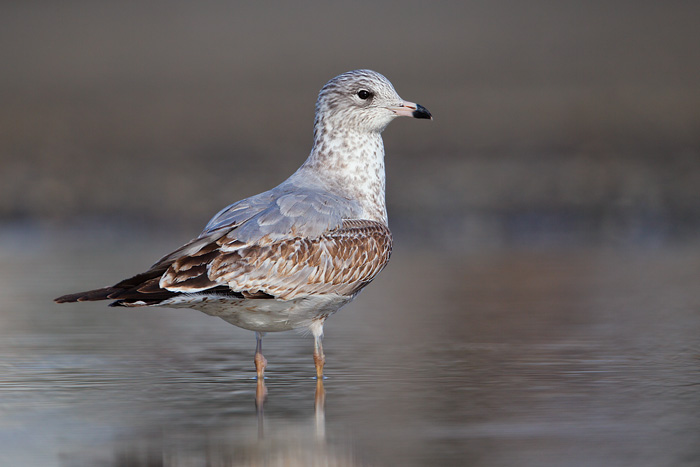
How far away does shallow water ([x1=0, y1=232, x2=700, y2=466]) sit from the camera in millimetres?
5449

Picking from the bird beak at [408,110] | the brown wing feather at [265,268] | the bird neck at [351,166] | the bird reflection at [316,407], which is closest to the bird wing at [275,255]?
the brown wing feather at [265,268]

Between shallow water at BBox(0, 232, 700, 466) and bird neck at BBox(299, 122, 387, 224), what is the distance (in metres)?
1.00

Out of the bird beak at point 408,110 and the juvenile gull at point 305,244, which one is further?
the bird beak at point 408,110

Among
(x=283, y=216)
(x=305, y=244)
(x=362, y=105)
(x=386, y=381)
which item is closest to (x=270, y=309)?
(x=305, y=244)

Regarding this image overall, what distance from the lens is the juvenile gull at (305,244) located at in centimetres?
676

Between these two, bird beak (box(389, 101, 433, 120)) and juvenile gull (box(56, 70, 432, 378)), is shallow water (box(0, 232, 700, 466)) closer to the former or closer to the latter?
juvenile gull (box(56, 70, 432, 378))

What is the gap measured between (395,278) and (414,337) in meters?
3.89

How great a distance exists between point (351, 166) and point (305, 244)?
3.26ft

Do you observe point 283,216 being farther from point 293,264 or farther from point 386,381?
point 386,381

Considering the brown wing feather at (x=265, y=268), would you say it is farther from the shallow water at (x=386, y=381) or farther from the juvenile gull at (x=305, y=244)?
the shallow water at (x=386, y=381)

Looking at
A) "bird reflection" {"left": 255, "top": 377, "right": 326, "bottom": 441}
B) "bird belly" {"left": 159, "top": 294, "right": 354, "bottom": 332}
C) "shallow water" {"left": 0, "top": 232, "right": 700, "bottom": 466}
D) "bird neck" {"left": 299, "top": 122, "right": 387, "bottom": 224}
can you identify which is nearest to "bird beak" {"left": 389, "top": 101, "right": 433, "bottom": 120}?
"bird neck" {"left": 299, "top": 122, "right": 387, "bottom": 224}

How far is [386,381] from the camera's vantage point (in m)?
6.96

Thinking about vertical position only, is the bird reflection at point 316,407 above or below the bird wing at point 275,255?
below

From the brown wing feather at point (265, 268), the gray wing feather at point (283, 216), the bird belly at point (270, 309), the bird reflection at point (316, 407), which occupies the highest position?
the gray wing feather at point (283, 216)
